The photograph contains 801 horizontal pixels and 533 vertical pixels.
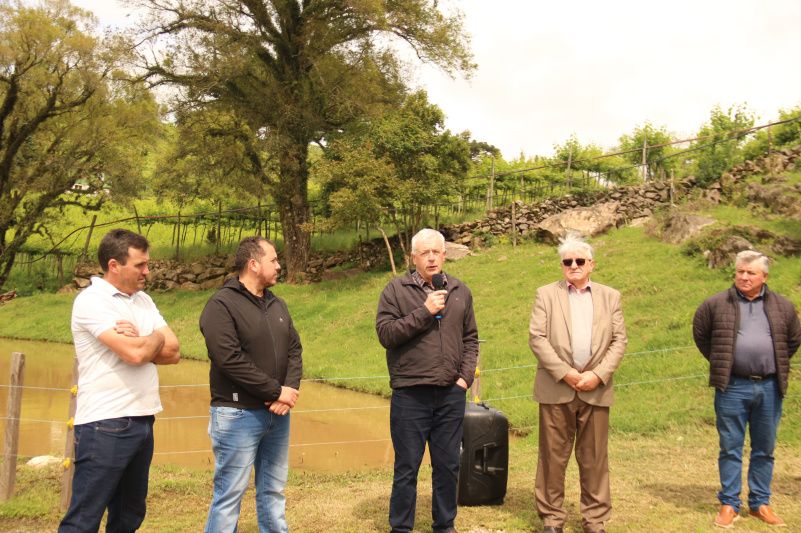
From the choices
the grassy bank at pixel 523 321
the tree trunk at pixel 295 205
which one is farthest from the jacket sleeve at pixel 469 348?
the tree trunk at pixel 295 205

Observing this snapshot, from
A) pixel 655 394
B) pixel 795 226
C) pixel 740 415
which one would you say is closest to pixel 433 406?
pixel 740 415

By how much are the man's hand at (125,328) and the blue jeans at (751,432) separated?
12.4ft

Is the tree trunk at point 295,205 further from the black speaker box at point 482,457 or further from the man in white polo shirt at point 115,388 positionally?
the man in white polo shirt at point 115,388

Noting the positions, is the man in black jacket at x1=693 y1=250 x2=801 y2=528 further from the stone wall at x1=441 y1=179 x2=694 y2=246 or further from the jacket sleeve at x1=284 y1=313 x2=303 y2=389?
the stone wall at x1=441 y1=179 x2=694 y2=246

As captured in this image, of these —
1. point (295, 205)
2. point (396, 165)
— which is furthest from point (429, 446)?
point (295, 205)

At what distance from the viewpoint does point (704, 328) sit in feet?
16.5

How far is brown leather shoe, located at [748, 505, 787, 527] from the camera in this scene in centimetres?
475

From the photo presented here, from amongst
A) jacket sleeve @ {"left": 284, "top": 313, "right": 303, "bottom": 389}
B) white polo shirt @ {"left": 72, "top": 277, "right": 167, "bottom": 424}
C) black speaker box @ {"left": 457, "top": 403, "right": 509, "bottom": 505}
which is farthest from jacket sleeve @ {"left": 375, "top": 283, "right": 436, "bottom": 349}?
white polo shirt @ {"left": 72, "top": 277, "right": 167, "bottom": 424}

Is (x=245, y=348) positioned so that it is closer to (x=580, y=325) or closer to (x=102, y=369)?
(x=102, y=369)

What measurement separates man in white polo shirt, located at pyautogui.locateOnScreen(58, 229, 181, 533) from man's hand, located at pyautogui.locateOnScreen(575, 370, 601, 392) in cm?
242

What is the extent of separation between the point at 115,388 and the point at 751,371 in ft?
12.8

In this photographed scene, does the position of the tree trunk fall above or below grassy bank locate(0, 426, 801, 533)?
above

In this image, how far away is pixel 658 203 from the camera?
2070 cm

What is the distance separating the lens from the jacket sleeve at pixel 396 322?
4.27 m
